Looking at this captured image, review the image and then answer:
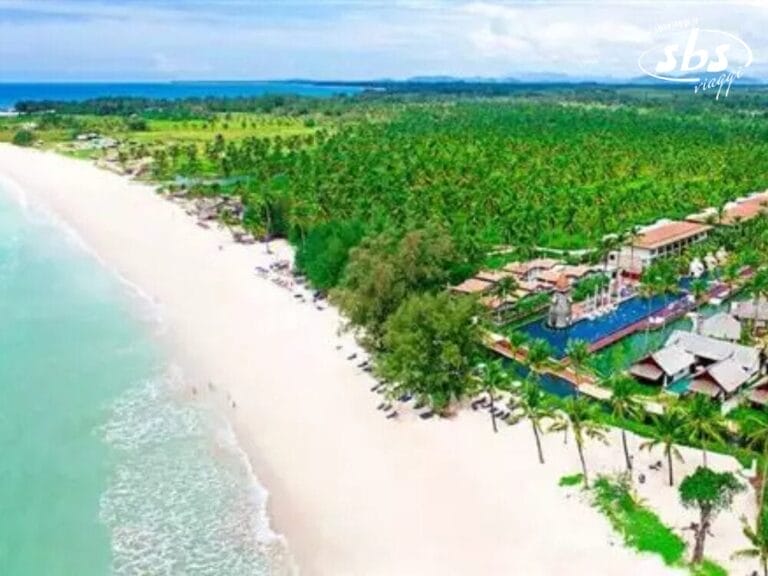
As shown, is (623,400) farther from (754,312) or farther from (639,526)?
(754,312)

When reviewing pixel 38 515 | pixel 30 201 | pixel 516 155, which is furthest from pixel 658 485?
pixel 30 201

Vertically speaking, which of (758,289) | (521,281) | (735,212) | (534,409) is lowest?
(735,212)

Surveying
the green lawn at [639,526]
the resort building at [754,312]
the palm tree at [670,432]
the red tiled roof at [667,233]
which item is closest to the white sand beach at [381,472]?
the green lawn at [639,526]

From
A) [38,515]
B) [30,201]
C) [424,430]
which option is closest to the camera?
[38,515]

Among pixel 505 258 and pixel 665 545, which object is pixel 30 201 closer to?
pixel 505 258

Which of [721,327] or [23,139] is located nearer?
[721,327]

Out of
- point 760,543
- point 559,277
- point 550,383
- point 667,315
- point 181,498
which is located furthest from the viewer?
point 559,277

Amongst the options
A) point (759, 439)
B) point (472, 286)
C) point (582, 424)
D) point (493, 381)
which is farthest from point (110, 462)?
point (759, 439)

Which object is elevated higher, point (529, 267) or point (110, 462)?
point (529, 267)
